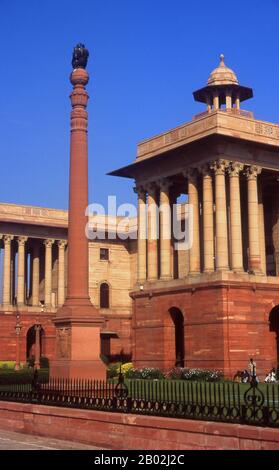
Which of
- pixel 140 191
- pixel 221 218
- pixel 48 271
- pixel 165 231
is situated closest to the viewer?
pixel 221 218

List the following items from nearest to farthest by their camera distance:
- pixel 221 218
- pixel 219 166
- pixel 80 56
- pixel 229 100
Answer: pixel 80 56
pixel 221 218
pixel 219 166
pixel 229 100

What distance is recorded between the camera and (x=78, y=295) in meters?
29.7

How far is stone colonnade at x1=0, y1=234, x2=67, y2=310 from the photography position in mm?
72125

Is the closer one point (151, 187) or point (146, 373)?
point (146, 373)

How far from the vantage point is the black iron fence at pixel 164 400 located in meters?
15.3

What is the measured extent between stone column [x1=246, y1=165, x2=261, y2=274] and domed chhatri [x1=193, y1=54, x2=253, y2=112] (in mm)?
7628

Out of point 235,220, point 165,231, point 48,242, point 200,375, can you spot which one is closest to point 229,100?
point 165,231

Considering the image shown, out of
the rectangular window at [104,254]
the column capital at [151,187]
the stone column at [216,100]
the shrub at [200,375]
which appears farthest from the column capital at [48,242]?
the shrub at [200,375]

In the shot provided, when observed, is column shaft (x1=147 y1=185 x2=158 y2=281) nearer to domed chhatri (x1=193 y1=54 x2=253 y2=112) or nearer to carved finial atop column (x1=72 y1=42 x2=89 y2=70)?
domed chhatri (x1=193 y1=54 x2=253 y2=112)

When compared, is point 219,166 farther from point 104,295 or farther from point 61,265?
point 104,295

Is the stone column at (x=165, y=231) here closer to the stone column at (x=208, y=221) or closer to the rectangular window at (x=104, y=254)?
the stone column at (x=208, y=221)

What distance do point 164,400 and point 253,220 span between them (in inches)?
1126
